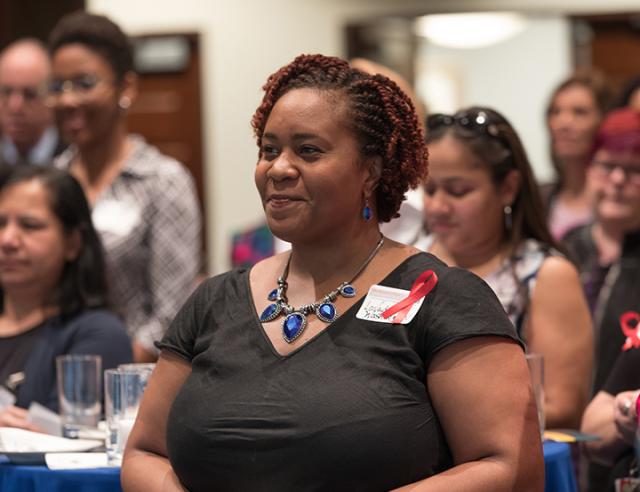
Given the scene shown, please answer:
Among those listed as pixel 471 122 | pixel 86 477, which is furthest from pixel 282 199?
pixel 471 122

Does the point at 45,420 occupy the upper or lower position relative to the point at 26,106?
lower

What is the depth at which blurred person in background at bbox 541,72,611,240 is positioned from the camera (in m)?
5.64

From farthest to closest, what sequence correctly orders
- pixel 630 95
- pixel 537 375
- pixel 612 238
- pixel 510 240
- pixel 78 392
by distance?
pixel 630 95
pixel 612 238
pixel 510 240
pixel 78 392
pixel 537 375

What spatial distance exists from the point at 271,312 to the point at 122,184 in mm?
2048

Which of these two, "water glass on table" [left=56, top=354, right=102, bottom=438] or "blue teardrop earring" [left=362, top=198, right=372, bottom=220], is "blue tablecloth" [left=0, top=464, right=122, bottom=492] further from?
"blue teardrop earring" [left=362, top=198, right=372, bottom=220]

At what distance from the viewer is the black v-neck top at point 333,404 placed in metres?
2.23

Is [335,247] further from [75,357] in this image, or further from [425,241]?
[425,241]

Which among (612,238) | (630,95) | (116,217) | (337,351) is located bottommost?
(612,238)

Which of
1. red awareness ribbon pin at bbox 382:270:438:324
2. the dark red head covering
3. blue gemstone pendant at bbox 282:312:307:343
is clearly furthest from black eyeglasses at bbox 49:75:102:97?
red awareness ribbon pin at bbox 382:270:438:324

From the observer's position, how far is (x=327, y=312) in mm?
2389

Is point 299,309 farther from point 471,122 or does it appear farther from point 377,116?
point 471,122

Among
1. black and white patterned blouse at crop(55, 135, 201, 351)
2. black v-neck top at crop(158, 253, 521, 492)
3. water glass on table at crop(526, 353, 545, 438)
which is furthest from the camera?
black and white patterned blouse at crop(55, 135, 201, 351)

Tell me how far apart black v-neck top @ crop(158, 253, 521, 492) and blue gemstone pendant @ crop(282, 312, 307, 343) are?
Result: 0.04 m

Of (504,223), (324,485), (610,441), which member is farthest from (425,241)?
(324,485)
